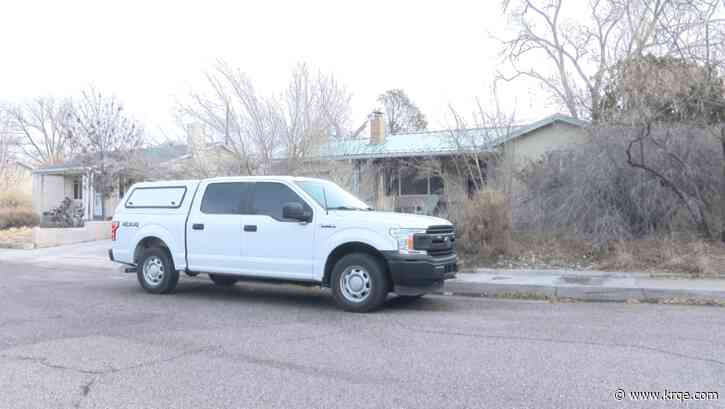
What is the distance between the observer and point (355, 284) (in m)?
8.59

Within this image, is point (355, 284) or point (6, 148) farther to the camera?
point (6, 148)

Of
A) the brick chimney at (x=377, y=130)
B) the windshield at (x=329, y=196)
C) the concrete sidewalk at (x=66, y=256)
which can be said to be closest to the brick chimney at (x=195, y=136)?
the concrete sidewalk at (x=66, y=256)

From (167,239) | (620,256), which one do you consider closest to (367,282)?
(167,239)

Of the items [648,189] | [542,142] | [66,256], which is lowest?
[66,256]

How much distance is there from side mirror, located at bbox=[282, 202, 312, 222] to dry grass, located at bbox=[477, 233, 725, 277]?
523 centimetres

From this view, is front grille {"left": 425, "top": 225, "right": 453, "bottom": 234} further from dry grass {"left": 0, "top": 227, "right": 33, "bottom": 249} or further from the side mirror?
dry grass {"left": 0, "top": 227, "right": 33, "bottom": 249}

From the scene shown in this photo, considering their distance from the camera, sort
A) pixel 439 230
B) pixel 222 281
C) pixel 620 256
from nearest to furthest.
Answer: pixel 439 230 → pixel 222 281 → pixel 620 256

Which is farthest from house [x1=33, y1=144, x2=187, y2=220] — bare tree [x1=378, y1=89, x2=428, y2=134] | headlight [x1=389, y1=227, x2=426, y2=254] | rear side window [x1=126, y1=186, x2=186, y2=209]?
bare tree [x1=378, y1=89, x2=428, y2=134]

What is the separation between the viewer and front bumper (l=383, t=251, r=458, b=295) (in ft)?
27.3

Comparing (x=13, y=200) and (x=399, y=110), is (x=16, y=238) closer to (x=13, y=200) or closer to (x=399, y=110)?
(x=13, y=200)

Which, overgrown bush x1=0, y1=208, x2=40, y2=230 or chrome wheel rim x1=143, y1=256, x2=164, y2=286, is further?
overgrown bush x1=0, y1=208, x2=40, y2=230

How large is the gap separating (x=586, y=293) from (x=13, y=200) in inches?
990

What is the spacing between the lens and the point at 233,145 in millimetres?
15844

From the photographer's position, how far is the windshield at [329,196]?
30.7 ft
